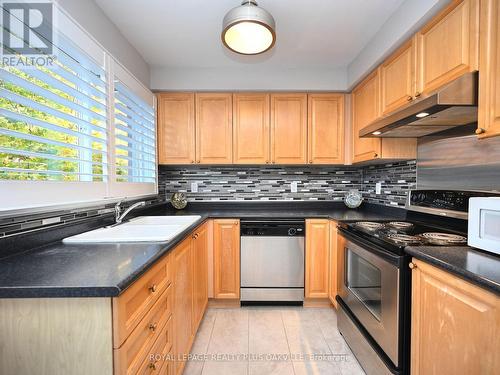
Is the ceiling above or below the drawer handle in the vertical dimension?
above

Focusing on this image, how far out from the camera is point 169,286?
4.05 feet

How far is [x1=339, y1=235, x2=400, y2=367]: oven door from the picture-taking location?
125 centimetres

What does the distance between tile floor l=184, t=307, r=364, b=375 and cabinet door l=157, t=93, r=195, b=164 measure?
5.17ft

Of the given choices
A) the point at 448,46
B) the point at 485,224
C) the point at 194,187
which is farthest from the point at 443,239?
the point at 194,187

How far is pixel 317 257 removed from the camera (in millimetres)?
2303

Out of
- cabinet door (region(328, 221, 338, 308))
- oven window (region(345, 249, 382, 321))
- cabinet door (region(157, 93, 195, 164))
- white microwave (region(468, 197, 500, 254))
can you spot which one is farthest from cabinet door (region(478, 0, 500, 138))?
cabinet door (region(157, 93, 195, 164))

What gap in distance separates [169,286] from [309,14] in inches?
76.8

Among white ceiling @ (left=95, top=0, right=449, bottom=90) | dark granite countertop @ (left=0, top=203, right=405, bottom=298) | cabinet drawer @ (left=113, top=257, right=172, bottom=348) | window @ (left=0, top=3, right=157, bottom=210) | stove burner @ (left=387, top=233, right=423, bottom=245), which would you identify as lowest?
cabinet drawer @ (left=113, top=257, right=172, bottom=348)

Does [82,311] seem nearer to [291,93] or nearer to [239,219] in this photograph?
[239,219]

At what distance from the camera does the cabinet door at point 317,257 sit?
7.54 ft

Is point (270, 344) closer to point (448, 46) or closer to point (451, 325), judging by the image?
point (451, 325)

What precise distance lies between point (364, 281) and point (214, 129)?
1.94 meters

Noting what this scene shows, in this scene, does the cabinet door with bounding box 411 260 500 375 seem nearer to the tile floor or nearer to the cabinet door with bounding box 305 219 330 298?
the tile floor

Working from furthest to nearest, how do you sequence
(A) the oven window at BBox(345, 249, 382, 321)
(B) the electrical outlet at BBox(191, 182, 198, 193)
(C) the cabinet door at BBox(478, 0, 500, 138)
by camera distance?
(B) the electrical outlet at BBox(191, 182, 198, 193)
(A) the oven window at BBox(345, 249, 382, 321)
(C) the cabinet door at BBox(478, 0, 500, 138)
